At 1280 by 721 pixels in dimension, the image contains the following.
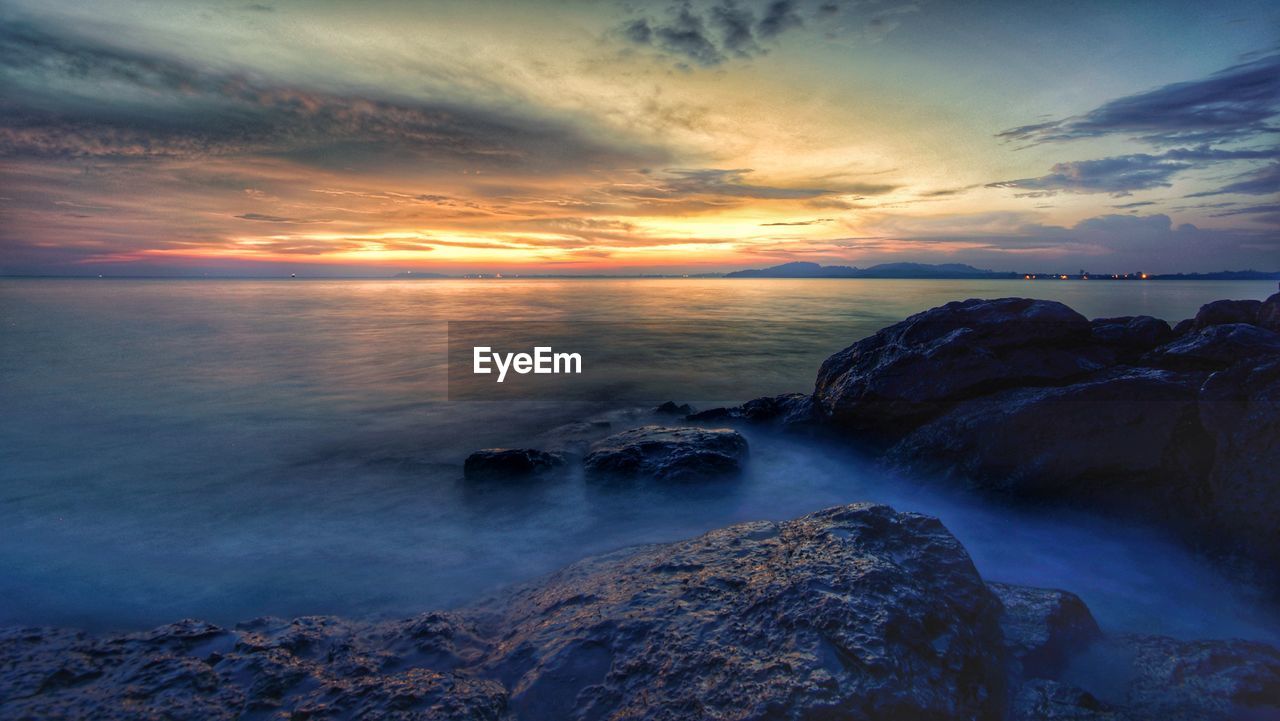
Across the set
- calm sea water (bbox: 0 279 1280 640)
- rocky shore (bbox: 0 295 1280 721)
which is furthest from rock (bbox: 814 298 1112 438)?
rocky shore (bbox: 0 295 1280 721)

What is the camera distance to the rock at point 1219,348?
6258 mm

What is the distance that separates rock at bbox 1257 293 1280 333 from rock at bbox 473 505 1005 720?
6.28 metres

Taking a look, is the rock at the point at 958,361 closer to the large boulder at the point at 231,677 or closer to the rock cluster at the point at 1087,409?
the rock cluster at the point at 1087,409

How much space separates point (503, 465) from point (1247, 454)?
8389 mm

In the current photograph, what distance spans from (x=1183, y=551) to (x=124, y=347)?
1200 inches

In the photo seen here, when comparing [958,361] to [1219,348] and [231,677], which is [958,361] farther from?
[231,677]

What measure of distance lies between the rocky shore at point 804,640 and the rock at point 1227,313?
206cm

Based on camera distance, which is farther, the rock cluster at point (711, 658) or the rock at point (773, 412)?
the rock at point (773, 412)

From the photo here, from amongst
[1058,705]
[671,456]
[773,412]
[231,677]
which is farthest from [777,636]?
[773,412]

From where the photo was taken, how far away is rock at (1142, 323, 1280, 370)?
20.5 ft

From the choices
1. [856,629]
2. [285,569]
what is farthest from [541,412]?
[856,629]

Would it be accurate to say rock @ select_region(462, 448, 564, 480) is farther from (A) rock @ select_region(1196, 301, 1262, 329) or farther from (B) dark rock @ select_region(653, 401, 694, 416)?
(A) rock @ select_region(1196, 301, 1262, 329)

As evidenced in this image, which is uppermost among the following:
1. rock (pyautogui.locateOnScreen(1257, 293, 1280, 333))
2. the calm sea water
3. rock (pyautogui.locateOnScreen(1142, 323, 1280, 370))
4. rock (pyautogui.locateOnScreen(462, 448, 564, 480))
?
rock (pyautogui.locateOnScreen(1257, 293, 1280, 333))

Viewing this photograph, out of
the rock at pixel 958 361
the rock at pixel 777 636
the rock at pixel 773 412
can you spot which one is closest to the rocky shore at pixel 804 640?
the rock at pixel 777 636
